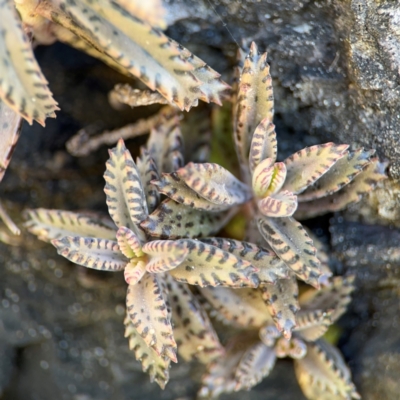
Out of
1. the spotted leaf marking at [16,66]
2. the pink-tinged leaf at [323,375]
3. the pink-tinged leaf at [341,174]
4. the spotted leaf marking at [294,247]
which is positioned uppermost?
the spotted leaf marking at [16,66]

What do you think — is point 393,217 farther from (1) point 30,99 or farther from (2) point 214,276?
(1) point 30,99

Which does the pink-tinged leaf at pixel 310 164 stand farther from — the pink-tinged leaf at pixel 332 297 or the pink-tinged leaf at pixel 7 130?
the pink-tinged leaf at pixel 7 130

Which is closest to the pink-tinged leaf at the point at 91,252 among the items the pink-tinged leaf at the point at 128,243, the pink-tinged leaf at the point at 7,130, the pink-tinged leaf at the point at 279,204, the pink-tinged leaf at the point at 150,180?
the pink-tinged leaf at the point at 128,243

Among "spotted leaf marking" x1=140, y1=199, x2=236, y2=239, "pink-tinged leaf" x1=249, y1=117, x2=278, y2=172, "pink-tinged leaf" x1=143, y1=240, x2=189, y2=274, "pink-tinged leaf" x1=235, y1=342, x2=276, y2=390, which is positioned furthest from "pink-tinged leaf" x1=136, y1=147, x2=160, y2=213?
"pink-tinged leaf" x1=235, y1=342, x2=276, y2=390

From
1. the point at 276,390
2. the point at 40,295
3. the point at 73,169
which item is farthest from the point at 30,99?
the point at 276,390

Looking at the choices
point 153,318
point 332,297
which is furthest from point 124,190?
point 332,297

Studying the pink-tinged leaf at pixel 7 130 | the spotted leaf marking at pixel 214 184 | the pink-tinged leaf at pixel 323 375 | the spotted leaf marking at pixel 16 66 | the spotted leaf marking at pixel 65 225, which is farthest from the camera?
the pink-tinged leaf at pixel 323 375
